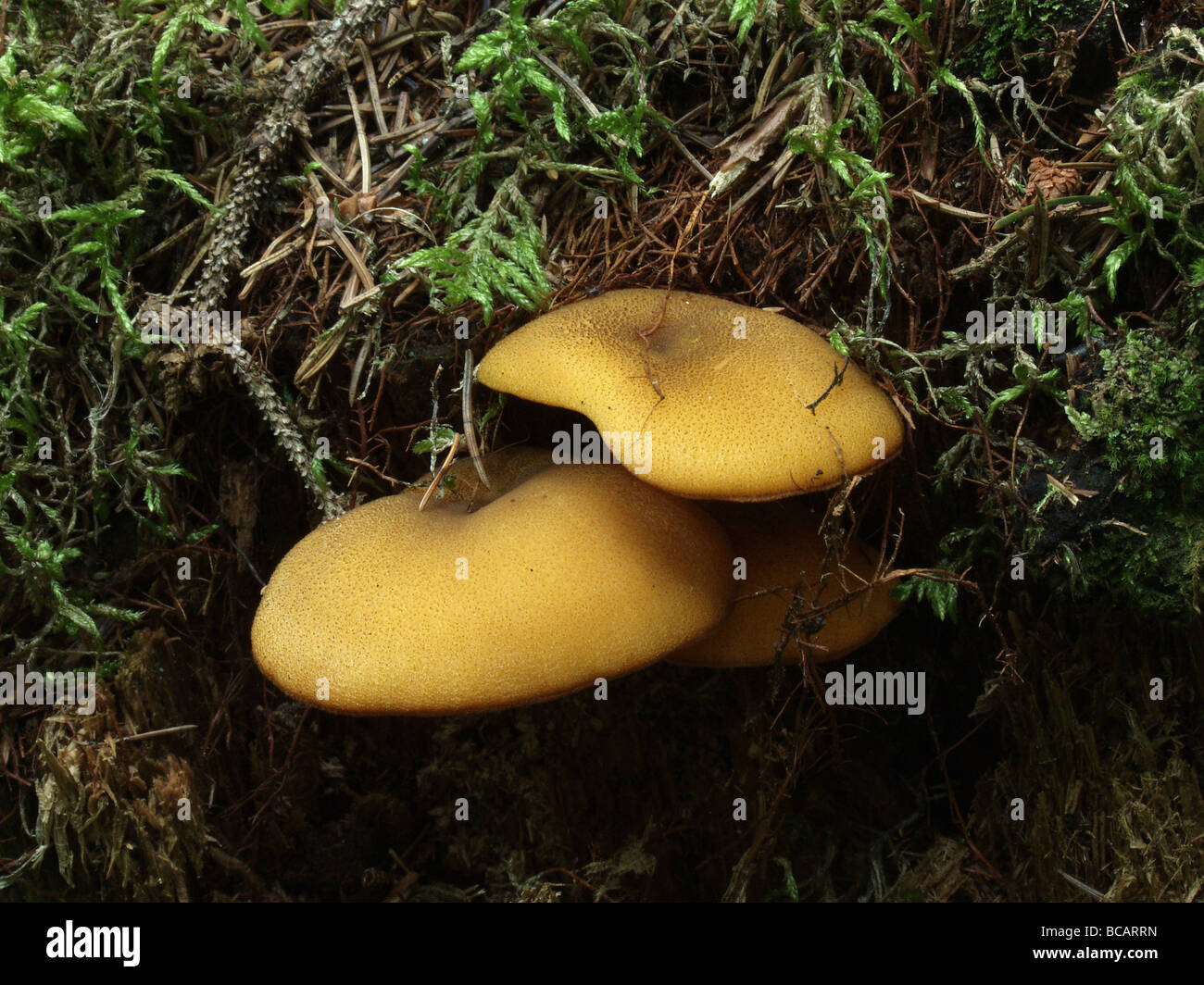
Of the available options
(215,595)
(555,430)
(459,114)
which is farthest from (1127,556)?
(215,595)

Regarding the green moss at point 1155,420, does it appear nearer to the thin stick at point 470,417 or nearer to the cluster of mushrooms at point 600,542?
the cluster of mushrooms at point 600,542

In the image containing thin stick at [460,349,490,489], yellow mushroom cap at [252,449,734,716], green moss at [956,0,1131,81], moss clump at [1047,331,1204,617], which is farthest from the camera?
thin stick at [460,349,490,489]

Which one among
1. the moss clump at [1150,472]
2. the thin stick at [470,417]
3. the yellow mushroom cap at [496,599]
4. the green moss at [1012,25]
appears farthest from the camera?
the thin stick at [470,417]

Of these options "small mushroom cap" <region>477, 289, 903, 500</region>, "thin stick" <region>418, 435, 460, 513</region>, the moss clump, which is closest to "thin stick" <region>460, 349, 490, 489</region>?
"thin stick" <region>418, 435, 460, 513</region>

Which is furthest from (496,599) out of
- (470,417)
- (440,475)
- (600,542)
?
(470,417)

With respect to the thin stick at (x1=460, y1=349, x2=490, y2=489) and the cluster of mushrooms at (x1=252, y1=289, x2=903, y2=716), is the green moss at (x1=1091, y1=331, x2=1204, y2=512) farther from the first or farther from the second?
the thin stick at (x1=460, y1=349, x2=490, y2=489)

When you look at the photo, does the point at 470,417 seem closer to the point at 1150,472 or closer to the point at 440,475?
the point at 440,475

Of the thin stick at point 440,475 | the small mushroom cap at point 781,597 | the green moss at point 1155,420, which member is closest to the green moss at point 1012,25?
the green moss at point 1155,420

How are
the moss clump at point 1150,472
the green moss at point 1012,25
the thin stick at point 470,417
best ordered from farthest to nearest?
1. the thin stick at point 470,417
2. the green moss at point 1012,25
3. the moss clump at point 1150,472
